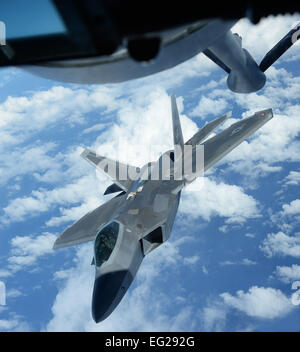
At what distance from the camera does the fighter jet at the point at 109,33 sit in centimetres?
155

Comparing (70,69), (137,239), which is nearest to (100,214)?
(137,239)

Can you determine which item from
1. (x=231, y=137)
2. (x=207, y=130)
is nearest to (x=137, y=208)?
(x=231, y=137)

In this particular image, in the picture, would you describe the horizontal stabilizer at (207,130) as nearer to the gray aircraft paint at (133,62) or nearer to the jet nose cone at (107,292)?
the jet nose cone at (107,292)

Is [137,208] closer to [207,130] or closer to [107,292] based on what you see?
[107,292]

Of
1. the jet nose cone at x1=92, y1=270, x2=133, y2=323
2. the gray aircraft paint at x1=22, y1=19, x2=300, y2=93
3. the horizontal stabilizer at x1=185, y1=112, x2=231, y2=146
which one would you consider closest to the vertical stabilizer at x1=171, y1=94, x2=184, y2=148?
the horizontal stabilizer at x1=185, y1=112, x2=231, y2=146

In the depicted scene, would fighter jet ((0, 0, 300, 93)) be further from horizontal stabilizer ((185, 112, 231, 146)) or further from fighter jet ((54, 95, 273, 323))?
horizontal stabilizer ((185, 112, 231, 146))

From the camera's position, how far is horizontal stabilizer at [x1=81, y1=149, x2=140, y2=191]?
17625 millimetres

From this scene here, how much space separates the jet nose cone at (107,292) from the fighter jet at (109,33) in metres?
9.20

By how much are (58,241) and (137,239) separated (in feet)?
15.6

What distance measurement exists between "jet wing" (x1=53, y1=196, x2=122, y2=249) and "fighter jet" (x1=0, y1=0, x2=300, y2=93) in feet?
41.3

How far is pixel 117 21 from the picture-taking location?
1.60 m

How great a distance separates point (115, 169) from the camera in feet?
60.9

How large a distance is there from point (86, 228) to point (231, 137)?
28.3 feet

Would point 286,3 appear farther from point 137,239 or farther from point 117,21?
point 137,239
